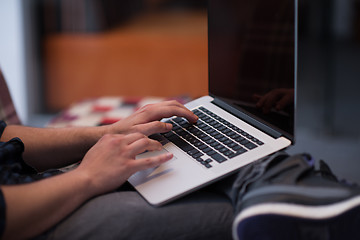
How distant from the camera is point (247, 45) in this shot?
1001mm

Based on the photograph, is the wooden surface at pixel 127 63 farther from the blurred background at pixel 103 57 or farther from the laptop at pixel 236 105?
the laptop at pixel 236 105

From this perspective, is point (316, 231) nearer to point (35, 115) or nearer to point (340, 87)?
point (35, 115)

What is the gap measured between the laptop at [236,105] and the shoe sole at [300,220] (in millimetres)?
152

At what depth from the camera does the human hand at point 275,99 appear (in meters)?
0.81

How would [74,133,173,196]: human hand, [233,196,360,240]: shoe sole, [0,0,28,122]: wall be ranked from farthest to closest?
[0,0,28,122]: wall, [74,133,173,196]: human hand, [233,196,360,240]: shoe sole

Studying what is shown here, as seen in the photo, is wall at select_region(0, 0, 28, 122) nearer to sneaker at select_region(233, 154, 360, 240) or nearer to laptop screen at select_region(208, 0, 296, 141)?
laptop screen at select_region(208, 0, 296, 141)

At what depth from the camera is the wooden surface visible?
254 centimetres

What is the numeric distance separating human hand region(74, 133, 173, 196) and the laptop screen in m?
0.24

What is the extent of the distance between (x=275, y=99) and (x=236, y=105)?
0.52 feet

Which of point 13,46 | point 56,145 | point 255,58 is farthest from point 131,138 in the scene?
point 13,46

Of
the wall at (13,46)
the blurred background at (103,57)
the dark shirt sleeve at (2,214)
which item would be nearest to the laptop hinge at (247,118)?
the dark shirt sleeve at (2,214)

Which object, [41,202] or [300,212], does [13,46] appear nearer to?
[41,202]

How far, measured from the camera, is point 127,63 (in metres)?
2.56

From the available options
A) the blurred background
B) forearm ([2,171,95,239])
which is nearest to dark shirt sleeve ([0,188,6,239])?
forearm ([2,171,95,239])
